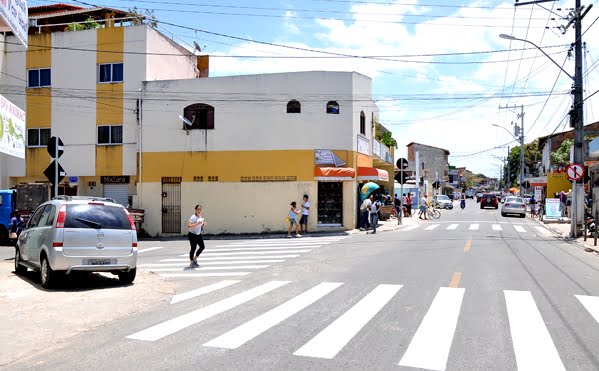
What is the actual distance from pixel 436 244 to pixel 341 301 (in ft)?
32.9

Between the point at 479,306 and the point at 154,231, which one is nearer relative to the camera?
the point at 479,306

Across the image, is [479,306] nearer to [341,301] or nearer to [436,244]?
[341,301]

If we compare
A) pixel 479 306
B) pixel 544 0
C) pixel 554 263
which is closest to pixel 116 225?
pixel 479 306

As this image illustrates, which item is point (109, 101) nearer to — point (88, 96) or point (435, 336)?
point (88, 96)

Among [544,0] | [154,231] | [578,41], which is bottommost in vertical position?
[154,231]

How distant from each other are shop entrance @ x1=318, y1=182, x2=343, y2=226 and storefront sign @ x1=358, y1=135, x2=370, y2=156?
269 centimetres

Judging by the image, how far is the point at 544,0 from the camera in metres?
21.8

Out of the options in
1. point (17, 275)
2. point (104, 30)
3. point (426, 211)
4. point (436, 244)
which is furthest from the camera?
point (426, 211)

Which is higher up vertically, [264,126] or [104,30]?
[104,30]

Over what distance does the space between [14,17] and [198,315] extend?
28.1ft

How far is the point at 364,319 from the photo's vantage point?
25.2 feet

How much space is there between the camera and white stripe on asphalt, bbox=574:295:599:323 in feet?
26.3

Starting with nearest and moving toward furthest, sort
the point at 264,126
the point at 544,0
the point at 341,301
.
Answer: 1. the point at 341,301
2. the point at 544,0
3. the point at 264,126

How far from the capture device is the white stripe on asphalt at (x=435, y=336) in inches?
223
